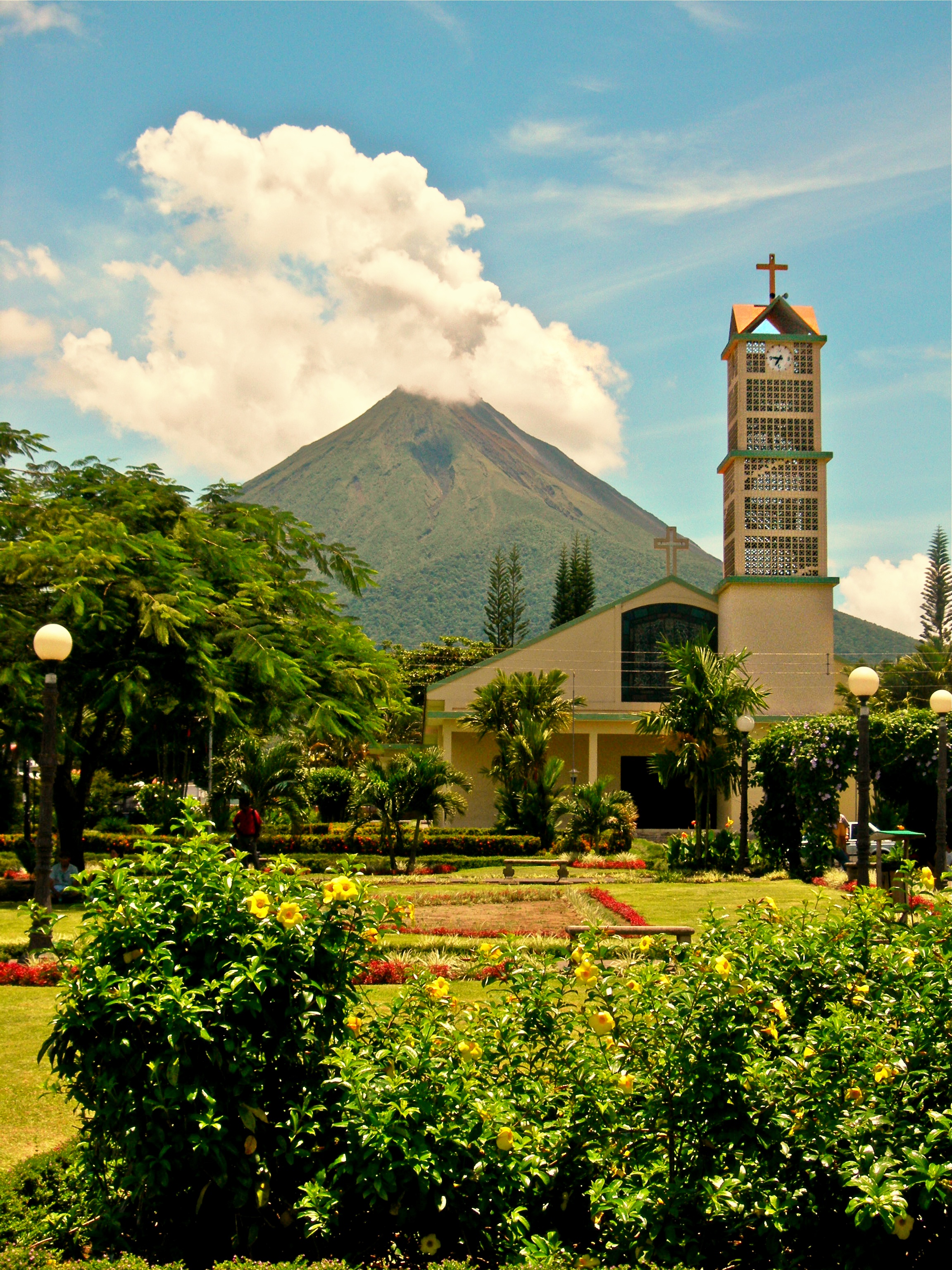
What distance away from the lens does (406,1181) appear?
3.48 m

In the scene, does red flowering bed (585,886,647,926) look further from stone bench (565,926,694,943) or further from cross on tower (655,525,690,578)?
cross on tower (655,525,690,578)

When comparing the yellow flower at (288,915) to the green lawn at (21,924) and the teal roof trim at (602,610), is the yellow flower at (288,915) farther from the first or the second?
the teal roof trim at (602,610)

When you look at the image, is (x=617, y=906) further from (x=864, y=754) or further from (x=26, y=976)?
(x=26, y=976)

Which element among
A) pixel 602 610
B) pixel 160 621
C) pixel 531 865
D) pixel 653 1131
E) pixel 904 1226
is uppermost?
pixel 602 610

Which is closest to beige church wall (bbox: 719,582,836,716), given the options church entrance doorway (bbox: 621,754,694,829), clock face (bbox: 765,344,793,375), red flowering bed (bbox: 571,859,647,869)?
church entrance doorway (bbox: 621,754,694,829)

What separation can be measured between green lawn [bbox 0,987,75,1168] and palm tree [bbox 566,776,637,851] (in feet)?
61.2

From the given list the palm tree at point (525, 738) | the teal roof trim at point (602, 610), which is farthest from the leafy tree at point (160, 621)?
the teal roof trim at point (602, 610)

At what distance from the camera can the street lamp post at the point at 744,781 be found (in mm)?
A: 19516

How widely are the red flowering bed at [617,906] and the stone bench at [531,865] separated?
3.38 metres

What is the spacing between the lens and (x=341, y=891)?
3768 mm

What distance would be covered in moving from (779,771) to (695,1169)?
1823cm

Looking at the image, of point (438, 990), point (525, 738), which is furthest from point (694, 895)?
point (438, 990)

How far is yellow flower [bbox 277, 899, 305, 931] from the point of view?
366cm

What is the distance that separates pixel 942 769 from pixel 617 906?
4.54 metres
